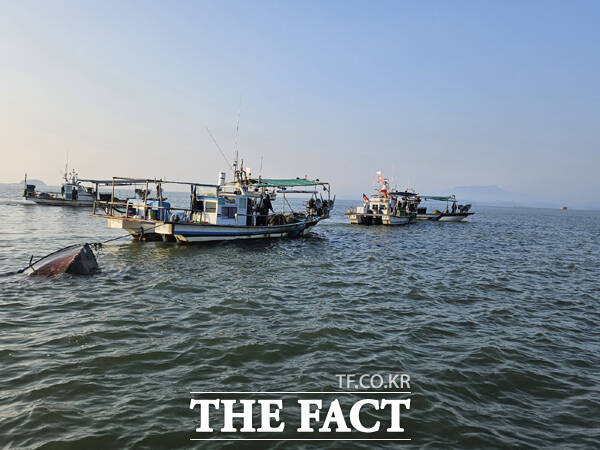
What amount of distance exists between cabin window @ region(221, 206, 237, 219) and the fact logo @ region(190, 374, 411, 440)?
19.4 meters

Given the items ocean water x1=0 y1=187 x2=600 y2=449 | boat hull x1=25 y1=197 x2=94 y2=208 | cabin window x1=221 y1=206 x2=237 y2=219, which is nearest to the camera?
ocean water x1=0 y1=187 x2=600 y2=449

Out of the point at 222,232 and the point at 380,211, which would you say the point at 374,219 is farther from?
the point at 222,232

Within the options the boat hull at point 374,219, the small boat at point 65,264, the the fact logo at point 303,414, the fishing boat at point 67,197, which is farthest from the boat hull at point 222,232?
the fishing boat at point 67,197

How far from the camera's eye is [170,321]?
9633 mm

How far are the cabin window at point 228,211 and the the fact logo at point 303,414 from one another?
19.4 m

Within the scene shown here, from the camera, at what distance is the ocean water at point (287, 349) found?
5.38m

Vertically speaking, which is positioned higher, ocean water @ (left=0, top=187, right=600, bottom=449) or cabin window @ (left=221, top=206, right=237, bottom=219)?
cabin window @ (left=221, top=206, right=237, bottom=219)

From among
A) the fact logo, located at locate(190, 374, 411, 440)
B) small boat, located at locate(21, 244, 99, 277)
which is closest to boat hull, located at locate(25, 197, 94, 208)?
small boat, located at locate(21, 244, 99, 277)

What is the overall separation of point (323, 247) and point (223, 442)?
70.1 feet

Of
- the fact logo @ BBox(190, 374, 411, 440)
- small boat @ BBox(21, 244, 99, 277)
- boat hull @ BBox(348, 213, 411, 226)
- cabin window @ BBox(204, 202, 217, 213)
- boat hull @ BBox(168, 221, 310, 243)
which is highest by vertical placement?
cabin window @ BBox(204, 202, 217, 213)

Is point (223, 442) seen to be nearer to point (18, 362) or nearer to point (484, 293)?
point (18, 362)

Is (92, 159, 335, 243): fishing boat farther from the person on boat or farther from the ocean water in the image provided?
the ocean water

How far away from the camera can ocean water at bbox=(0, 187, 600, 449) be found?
538 centimetres

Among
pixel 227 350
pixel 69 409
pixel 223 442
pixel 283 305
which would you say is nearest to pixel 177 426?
pixel 223 442
